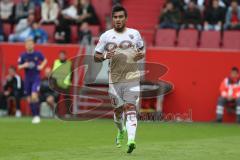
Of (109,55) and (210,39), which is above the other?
(109,55)

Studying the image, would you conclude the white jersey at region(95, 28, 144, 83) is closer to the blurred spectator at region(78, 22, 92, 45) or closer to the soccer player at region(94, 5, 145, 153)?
the soccer player at region(94, 5, 145, 153)

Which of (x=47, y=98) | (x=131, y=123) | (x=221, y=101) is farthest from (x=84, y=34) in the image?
(x=131, y=123)

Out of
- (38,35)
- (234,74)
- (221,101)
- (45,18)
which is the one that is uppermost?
(45,18)

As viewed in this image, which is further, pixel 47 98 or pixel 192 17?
pixel 192 17

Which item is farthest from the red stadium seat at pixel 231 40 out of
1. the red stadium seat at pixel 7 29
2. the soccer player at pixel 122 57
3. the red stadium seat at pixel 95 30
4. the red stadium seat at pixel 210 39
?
the soccer player at pixel 122 57

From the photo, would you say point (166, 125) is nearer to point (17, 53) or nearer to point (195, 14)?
point (195, 14)

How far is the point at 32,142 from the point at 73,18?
36.9 ft

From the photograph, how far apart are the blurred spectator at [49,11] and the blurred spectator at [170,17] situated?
12.3 feet

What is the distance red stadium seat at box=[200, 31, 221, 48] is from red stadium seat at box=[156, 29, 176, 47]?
3.05ft

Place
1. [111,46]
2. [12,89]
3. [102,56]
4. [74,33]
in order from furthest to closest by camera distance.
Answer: [74,33] < [12,89] < [111,46] < [102,56]

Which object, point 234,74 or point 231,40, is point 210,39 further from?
point 234,74

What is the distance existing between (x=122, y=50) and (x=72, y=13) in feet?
42.8

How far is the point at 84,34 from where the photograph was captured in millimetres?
23344

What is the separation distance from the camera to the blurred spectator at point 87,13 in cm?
2430
